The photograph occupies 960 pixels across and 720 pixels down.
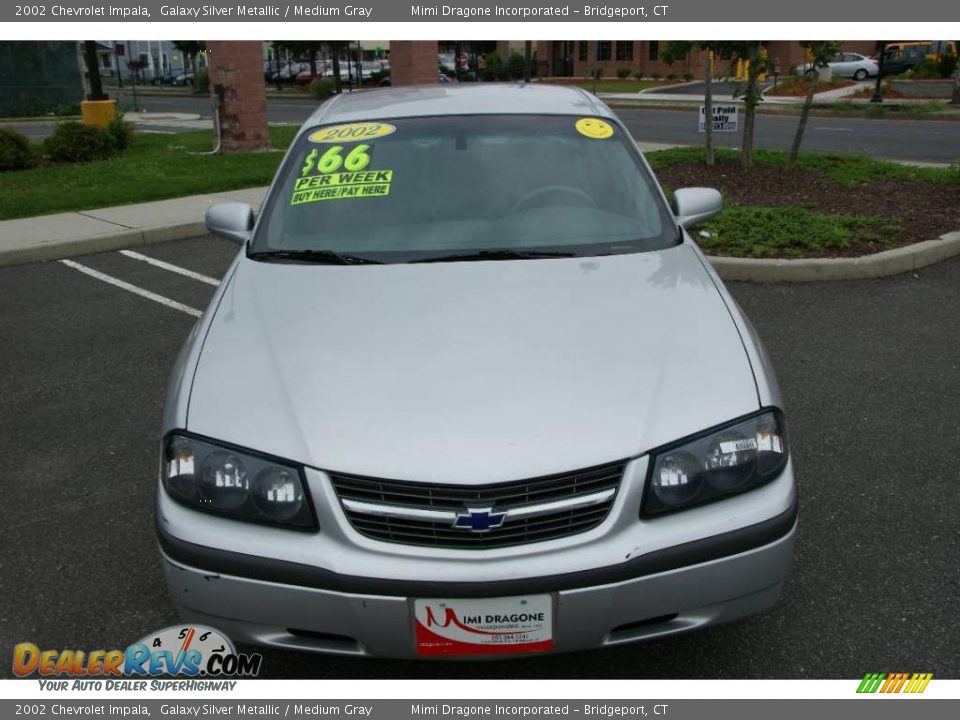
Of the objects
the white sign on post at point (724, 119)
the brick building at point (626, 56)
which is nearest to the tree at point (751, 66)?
the white sign on post at point (724, 119)

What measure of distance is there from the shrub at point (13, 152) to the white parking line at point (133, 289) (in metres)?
6.41

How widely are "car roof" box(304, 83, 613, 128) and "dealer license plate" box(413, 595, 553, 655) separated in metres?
2.41

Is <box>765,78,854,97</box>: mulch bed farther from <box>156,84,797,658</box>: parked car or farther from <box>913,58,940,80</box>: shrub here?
<box>156,84,797,658</box>: parked car

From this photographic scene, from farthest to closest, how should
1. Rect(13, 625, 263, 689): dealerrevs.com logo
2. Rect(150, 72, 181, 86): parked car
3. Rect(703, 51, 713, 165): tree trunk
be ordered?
Rect(150, 72, 181, 86): parked car < Rect(703, 51, 713, 165): tree trunk < Rect(13, 625, 263, 689): dealerrevs.com logo

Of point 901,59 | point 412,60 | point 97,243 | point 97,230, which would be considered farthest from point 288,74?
point 97,243

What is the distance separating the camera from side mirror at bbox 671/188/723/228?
3913 millimetres

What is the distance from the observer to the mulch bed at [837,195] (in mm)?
8180

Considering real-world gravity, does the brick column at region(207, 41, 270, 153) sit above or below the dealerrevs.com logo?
above

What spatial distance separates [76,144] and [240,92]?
277cm

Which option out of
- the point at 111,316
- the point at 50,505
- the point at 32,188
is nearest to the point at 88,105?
the point at 32,188

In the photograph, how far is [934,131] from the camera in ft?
66.4

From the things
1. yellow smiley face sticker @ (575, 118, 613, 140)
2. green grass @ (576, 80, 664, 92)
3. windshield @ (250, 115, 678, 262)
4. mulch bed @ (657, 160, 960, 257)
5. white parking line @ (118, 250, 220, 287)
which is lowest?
green grass @ (576, 80, 664, 92)

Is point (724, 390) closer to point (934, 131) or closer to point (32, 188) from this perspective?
point (32, 188)

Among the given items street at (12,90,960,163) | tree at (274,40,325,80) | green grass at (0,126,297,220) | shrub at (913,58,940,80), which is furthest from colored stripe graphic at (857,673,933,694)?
tree at (274,40,325,80)
